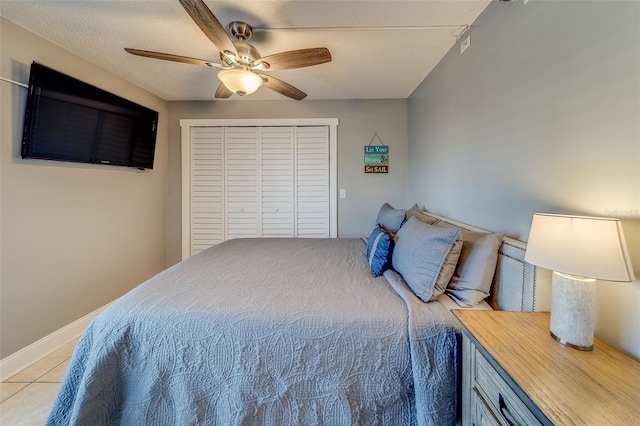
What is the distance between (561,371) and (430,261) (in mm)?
605

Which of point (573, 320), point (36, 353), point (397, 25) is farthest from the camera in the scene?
point (36, 353)

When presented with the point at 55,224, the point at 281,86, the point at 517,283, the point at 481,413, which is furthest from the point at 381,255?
the point at 55,224

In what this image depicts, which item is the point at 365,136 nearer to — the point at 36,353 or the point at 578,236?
the point at 578,236

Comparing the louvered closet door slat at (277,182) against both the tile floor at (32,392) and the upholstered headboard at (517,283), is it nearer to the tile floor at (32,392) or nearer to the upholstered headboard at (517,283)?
the tile floor at (32,392)

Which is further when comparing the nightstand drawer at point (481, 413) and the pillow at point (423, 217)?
the pillow at point (423, 217)

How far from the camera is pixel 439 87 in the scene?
2250 mm

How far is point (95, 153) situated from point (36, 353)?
163cm

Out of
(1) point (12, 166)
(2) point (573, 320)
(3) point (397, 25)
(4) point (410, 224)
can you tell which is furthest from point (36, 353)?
(3) point (397, 25)

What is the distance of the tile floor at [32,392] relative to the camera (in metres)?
1.38

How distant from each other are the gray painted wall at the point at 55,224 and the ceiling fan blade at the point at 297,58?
1754mm

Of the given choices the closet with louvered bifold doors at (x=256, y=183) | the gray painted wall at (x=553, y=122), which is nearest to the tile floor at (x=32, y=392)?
the closet with louvered bifold doors at (x=256, y=183)

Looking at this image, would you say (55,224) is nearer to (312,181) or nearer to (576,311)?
(312,181)

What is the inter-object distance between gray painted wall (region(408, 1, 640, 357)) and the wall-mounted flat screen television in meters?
3.05

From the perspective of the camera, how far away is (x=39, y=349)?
187 cm
